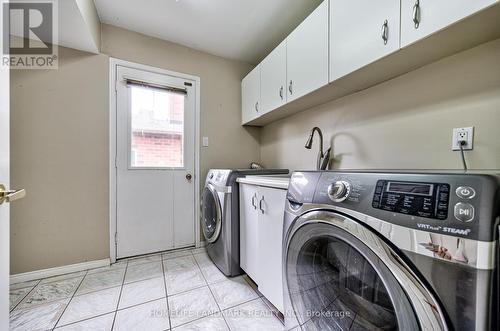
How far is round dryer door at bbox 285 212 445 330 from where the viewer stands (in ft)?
1.65

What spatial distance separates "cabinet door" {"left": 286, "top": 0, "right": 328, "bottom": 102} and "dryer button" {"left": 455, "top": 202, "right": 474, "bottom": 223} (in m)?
1.05

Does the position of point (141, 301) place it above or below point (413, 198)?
below

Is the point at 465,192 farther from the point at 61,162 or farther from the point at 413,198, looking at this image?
the point at 61,162

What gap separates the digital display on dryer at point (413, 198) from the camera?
469mm

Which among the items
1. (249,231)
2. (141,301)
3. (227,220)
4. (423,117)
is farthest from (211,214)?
(423,117)

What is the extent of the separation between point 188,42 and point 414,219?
2.46 m

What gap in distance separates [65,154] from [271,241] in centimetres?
190

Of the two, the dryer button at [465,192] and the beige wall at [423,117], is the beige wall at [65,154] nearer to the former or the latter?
the beige wall at [423,117]

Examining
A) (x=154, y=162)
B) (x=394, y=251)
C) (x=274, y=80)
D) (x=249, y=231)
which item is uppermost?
(x=274, y=80)

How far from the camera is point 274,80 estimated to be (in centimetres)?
180

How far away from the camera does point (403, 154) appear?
1205mm

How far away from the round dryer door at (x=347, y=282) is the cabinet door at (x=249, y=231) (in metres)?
0.54

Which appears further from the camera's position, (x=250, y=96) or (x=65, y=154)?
(x=250, y=96)

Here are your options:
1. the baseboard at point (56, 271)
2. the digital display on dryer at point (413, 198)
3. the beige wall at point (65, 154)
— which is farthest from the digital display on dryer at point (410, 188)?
the baseboard at point (56, 271)
